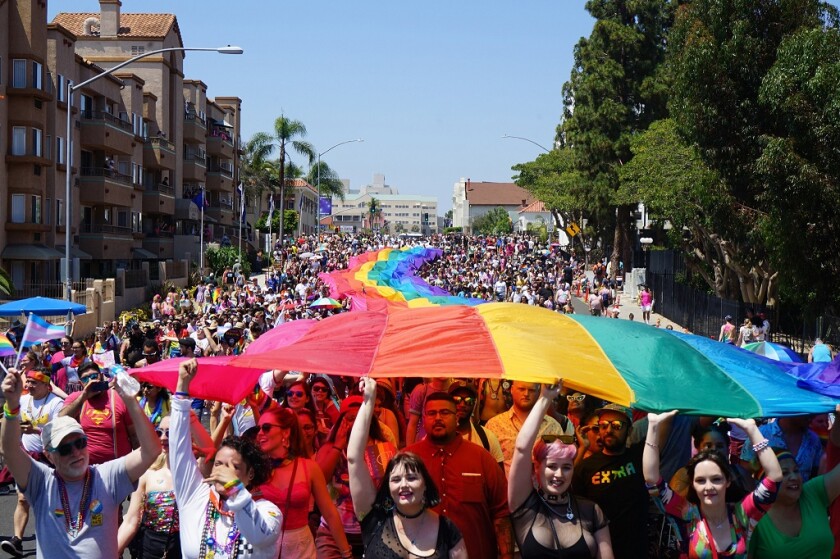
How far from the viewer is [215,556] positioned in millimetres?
5270

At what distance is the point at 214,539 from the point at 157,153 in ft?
162

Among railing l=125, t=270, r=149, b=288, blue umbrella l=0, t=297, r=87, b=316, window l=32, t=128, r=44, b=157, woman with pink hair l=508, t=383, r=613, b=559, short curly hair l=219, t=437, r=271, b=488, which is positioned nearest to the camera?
short curly hair l=219, t=437, r=271, b=488

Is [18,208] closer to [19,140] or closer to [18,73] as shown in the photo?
[19,140]

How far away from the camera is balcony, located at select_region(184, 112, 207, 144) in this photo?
5991 cm

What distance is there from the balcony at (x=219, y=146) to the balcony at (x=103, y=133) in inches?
801

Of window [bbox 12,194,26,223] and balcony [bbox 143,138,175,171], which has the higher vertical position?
balcony [bbox 143,138,175,171]

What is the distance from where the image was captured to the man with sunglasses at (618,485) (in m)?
6.32

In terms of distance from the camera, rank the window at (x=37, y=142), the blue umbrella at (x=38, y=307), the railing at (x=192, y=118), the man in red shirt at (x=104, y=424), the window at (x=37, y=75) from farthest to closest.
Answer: the railing at (x=192, y=118) → the window at (x=37, y=142) → the window at (x=37, y=75) → the blue umbrella at (x=38, y=307) → the man in red shirt at (x=104, y=424)

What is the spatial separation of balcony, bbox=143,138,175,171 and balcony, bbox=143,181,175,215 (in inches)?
40.5

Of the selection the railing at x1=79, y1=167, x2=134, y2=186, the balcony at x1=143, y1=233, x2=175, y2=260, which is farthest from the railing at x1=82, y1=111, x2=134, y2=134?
the balcony at x1=143, y1=233, x2=175, y2=260

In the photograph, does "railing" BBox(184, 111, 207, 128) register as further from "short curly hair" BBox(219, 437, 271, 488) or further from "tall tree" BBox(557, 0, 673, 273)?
"short curly hair" BBox(219, 437, 271, 488)

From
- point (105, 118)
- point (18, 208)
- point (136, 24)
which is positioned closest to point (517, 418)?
point (18, 208)

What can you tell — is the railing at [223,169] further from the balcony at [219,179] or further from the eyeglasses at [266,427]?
the eyeglasses at [266,427]

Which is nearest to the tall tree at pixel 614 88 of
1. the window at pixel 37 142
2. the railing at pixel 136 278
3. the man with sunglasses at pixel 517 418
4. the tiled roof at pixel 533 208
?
the railing at pixel 136 278
